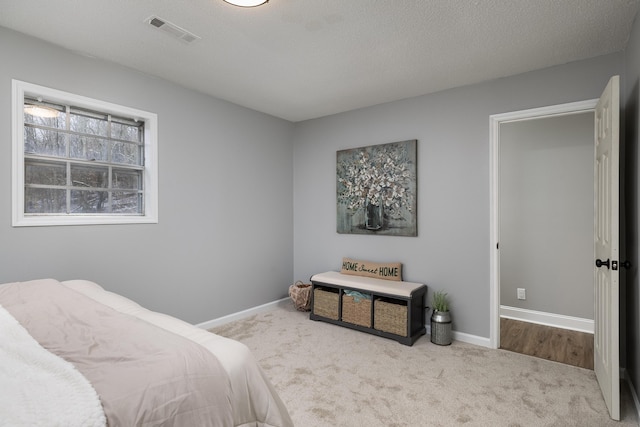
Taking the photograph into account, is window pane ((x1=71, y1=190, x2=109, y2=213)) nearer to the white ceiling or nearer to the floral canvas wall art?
the white ceiling

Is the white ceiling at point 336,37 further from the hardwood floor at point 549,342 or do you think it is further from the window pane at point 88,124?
the hardwood floor at point 549,342

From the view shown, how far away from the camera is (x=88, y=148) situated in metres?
2.86

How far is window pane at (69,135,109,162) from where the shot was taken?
9.11ft

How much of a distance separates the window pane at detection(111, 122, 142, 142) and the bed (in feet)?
5.97

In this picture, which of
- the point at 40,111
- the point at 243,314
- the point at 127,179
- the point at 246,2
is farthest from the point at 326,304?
the point at 40,111

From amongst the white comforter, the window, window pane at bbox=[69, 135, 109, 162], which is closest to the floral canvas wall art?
the window

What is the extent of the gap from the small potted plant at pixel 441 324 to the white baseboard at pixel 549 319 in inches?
49.5

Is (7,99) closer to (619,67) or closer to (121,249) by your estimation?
(121,249)

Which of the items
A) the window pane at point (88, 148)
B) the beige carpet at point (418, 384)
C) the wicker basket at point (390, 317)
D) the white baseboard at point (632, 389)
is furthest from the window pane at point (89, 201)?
the white baseboard at point (632, 389)

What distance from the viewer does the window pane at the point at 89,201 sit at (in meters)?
2.78

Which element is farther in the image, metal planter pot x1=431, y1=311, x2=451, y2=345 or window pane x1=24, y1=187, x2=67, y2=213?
metal planter pot x1=431, y1=311, x2=451, y2=345

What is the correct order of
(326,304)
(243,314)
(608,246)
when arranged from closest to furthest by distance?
(608,246) → (326,304) → (243,314)

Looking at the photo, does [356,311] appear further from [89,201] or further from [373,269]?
[89,201]

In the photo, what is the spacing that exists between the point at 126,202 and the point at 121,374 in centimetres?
240
